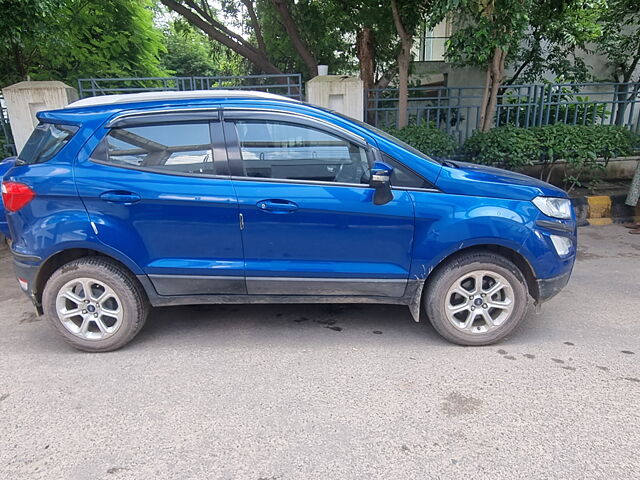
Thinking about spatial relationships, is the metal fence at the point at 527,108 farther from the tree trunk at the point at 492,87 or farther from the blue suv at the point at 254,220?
the blue suv at the point at 254,220

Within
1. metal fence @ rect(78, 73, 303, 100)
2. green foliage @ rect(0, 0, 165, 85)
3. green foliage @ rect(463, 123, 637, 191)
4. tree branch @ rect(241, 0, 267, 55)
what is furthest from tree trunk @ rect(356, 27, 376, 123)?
green foliage @ rect(0, 0, 165, 85)

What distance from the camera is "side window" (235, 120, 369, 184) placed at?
3146 mm

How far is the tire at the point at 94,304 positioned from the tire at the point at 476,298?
2148mm

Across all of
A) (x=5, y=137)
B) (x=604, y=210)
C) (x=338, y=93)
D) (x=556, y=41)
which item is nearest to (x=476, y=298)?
(x=338, y=93)

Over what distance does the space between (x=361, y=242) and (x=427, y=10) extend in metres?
5.11

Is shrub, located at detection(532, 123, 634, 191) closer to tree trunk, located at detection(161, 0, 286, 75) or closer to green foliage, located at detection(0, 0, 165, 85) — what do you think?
tree trunk, located at detection(161, 0, 286, 75)

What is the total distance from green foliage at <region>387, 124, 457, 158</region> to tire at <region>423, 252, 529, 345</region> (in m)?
3.60

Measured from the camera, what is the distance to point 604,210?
268 inches

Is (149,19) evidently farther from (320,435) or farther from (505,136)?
(320,435)

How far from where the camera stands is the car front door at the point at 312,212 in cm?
307

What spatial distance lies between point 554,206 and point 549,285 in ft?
1.88

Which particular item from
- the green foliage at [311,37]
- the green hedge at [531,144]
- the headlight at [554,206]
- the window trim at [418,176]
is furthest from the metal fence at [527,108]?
the window trim at [418,176]

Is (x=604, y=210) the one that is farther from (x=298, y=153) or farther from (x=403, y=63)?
(x=298, y=153)

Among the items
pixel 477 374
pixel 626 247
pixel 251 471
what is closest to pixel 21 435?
pixel 251 471
